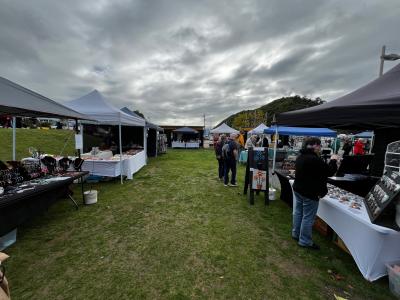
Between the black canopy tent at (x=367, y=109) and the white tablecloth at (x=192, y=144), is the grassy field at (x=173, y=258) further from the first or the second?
the white tablecloth at (x=192, y=144)

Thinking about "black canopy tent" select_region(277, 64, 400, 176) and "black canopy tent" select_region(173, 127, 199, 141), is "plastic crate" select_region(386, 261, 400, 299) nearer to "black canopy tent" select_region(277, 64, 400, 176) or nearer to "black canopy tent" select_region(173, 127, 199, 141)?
"black canopy tent" select_region(277, 64, 400, 176)

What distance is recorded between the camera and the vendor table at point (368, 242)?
2.00m

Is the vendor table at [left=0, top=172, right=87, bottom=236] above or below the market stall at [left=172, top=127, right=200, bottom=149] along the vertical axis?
below

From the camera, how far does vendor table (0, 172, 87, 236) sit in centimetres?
258

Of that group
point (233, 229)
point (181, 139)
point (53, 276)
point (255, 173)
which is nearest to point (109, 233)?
point (53, 276)

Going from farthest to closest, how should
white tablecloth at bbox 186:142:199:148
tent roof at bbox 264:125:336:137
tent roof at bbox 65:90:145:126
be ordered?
white tablecloth at bbox 186:142:199:148 → tent roof at bbox 264:125:336:137 → tent roof at bbox 65:90:145:126

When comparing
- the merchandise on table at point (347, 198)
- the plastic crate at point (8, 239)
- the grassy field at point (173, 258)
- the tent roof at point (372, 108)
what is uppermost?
the tent roof at point (372, 108)

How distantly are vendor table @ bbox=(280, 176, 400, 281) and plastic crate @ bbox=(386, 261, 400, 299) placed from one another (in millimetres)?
45

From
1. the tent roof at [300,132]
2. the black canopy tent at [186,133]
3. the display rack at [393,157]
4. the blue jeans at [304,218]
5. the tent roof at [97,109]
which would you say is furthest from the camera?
the black canopy tent at [186,133]

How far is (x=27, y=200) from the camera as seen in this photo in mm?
2947

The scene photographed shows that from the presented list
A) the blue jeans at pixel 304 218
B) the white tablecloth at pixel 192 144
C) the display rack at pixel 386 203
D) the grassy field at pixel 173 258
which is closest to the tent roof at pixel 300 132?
the grassy field at pixel 173 258

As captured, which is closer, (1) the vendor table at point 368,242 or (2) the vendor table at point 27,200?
(1) the vendor table at point 368,242

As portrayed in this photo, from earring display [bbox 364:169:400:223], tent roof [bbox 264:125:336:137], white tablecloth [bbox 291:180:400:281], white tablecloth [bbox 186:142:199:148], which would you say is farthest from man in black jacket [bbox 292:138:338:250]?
white tablecloth [bbox 186:142:199:148]

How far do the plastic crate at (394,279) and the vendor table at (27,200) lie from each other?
4.33 meters
